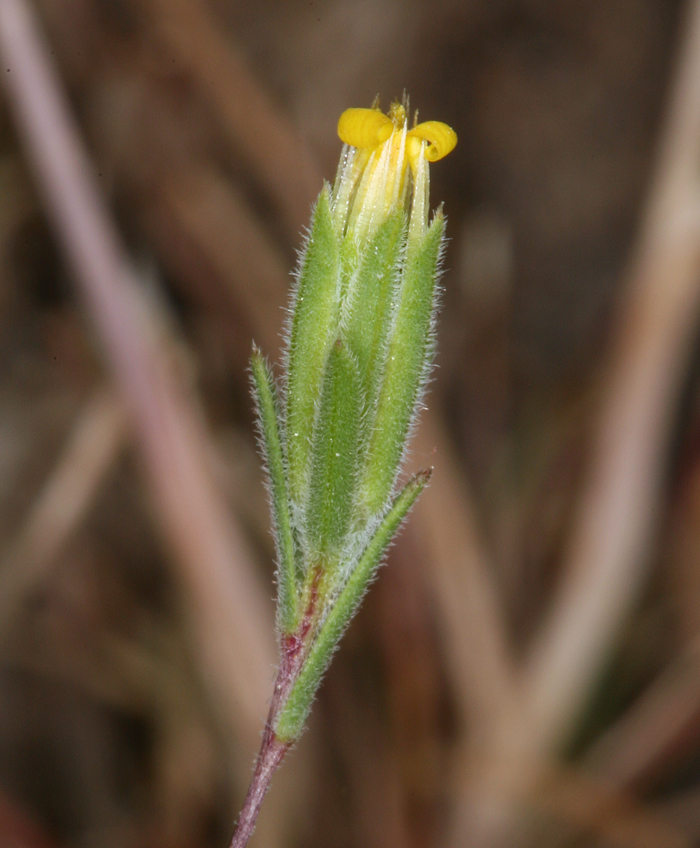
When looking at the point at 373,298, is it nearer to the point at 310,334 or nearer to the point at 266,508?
the point at 310,334

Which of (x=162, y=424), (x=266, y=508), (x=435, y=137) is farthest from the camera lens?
(x=266, y=508)

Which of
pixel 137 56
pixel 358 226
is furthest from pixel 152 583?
pixel 358 226

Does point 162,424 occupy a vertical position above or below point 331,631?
above

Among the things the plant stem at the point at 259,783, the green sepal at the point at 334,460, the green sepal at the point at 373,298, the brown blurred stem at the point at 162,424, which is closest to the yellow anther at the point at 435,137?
the green sepal at the point at 373,298

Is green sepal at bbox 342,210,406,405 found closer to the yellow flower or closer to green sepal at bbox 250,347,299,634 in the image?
the yellow flower

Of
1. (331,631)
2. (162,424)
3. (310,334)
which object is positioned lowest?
(331,631)

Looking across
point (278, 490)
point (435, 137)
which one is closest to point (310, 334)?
point (278, 490)

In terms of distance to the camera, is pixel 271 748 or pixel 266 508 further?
pixel 266 508
